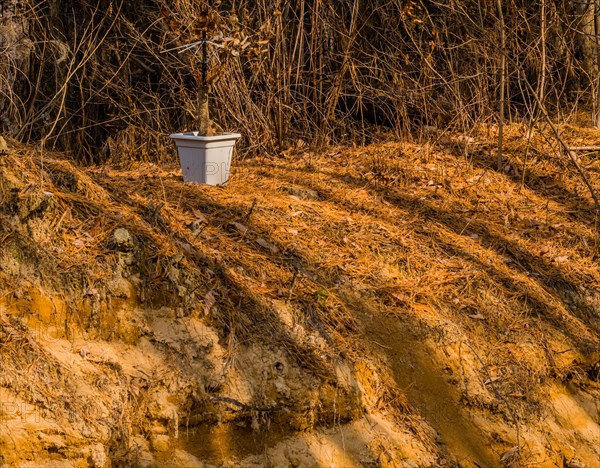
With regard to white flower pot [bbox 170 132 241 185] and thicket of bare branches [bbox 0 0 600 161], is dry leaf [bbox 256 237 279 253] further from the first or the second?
thicket of bare branches [bbox 0 0 600 161]

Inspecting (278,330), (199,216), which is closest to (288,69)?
(199,216)

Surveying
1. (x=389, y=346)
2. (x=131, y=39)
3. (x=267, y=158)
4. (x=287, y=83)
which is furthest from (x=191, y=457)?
(x=131, y=39)

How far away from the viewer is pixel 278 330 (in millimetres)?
3828

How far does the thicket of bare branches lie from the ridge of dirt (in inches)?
67.1

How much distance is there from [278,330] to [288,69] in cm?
358

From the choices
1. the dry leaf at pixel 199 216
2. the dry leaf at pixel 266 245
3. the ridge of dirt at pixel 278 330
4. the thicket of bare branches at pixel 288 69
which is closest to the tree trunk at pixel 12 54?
the thicket of bare branches at pixel 288 69

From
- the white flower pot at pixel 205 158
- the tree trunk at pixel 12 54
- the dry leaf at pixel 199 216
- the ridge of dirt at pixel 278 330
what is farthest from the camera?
the tree trunk at pixel 12 54

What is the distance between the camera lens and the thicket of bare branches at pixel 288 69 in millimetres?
6863

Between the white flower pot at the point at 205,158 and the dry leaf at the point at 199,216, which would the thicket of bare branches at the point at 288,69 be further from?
the dry leaf at the point at 199,216

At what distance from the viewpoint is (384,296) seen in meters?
4.36

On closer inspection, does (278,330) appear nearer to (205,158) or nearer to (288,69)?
(205,158)

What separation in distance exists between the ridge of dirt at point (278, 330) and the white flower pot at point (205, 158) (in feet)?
0.63

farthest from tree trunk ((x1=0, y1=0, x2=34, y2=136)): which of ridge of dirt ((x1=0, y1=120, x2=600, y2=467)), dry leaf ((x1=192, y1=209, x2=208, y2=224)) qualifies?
dry leaf ((x1=192, y1=209, x2=208, y2=224))

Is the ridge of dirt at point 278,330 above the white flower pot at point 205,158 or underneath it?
underneath
